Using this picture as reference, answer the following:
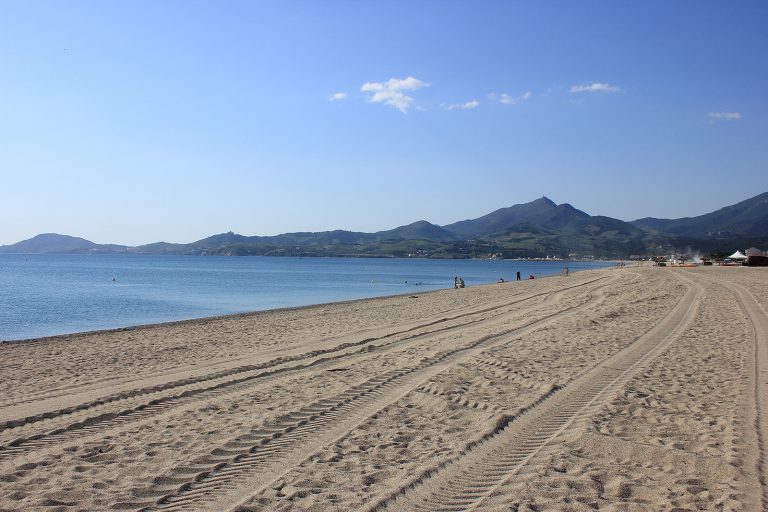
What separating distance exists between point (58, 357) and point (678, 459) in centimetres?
1452

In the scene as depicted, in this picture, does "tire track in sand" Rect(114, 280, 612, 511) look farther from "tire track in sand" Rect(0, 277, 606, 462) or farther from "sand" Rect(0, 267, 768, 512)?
"tire track in sand" Rect(0, 277, 606, 462)

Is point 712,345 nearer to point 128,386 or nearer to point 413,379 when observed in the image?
point 413,379

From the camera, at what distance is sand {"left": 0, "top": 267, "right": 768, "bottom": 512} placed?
5082 millimetres

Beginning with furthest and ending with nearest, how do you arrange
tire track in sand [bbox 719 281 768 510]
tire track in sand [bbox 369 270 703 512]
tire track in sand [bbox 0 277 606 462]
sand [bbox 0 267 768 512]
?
tire track in sand [bbox 0 277 606 462], tire track in sand [bbox 719 281 768 510], sand [bbox 0 267 768 512], tire track in sand [bbox 369 270 703 512]

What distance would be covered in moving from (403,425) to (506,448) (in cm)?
140

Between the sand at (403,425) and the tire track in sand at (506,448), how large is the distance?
0.08 ft

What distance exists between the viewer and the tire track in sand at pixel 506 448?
495 cm

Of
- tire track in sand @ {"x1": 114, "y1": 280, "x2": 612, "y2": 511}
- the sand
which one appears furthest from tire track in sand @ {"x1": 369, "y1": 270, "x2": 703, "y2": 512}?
tire track in sand @ {"x1": 114, "y1": 280, "x2": 612, "y2": 511}

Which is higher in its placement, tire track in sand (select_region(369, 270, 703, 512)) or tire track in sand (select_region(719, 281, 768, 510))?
tire track in sand (select_region(369, 270, 703, 512))

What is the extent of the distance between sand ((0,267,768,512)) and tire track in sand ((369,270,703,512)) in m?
0.03

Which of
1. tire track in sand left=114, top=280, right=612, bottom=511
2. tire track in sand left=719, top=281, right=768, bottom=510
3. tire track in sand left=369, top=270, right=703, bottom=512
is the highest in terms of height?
tire track in sand left=114, top=280, right=612, bottom=511

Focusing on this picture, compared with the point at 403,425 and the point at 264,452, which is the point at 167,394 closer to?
the point at 264,452

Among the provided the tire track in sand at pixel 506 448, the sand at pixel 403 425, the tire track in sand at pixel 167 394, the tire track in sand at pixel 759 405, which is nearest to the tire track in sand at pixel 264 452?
the sand at pixel 403 425

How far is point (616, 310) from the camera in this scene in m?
19.3
